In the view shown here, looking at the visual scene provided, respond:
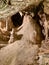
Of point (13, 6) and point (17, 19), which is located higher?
point (13, 6)

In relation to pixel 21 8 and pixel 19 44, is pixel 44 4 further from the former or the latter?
pixel 19 44

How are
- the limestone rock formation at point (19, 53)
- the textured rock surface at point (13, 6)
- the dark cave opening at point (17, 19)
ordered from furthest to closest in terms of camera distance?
the dark cave opening at point (17, 19)
the textured rock surface at point (13, 6)
the limestone rock formation at point (19, 53)

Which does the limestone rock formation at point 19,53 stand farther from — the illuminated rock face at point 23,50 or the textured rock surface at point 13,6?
the textured rock surface at point 13,6

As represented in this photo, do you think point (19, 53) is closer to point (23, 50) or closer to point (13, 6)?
point (23, 50)

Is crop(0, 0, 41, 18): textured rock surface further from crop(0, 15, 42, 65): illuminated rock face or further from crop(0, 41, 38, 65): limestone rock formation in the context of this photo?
crop(0, 41, 38, 65): limestone rock formation

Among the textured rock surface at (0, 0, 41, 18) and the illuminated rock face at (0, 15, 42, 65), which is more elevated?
the textured rock surface at (0, 0, 41, 18)

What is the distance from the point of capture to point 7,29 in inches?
134

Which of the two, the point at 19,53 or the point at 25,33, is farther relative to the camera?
the point at 25,33

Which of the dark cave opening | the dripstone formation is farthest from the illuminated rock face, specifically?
the dark cave opening

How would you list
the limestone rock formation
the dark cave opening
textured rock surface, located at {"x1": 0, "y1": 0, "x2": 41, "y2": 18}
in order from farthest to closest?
the dark cave opening → textured rock surface, located at {"x1": 0, "y1": 0, "x2": 41, "y2": 18} → the limestone rock formation

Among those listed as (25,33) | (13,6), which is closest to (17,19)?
(25,33)

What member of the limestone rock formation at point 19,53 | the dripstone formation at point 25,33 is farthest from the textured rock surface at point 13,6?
the limestone rock formation at point 19,53

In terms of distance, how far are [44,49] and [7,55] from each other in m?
0.54

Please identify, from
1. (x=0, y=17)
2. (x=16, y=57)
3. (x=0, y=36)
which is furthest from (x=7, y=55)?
(x=0, y=17)
